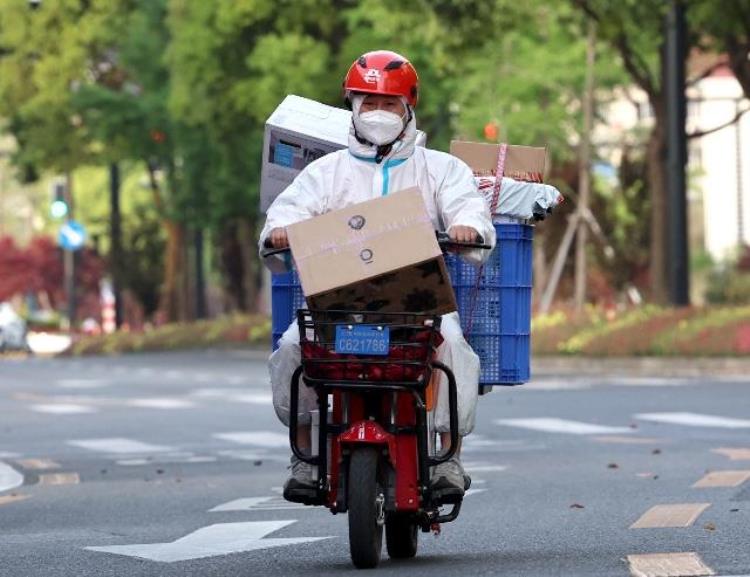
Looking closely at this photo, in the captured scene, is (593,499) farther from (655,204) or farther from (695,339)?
(655,204)

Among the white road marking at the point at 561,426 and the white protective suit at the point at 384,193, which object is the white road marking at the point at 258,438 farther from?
the white protective suit at the point at 384,193

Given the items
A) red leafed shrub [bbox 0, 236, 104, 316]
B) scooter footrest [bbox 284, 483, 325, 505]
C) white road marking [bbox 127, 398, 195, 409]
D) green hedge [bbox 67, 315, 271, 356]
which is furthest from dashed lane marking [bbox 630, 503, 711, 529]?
red leafed shrub [bbox 0, 236, 104, 316]

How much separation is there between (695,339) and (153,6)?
2604 centimetres

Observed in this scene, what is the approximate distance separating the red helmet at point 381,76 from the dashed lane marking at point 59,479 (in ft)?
22.4

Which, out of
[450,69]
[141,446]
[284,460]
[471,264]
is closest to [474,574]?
[471,264]

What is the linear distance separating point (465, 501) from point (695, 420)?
7923 millimetres

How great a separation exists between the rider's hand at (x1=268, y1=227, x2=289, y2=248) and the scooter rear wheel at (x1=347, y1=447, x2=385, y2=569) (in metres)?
0.79

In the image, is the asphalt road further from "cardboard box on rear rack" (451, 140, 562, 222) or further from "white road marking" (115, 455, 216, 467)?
"cardboard box on rear rack" (451, 140, 562, 222)

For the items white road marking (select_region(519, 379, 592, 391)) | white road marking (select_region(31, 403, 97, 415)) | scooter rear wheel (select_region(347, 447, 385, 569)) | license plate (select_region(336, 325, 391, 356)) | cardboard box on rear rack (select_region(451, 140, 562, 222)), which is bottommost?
white road marking (select_region(31, 403, 97, 415))

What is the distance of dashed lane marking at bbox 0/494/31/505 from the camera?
45.0 feet

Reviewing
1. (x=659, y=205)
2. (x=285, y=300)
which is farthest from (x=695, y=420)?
(x=659, y=205)

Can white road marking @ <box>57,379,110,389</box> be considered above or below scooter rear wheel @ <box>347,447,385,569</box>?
below

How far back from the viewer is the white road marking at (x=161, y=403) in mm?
25969

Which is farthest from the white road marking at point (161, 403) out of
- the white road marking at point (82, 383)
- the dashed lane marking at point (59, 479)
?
the dashed lane marking at point (59, 479)
